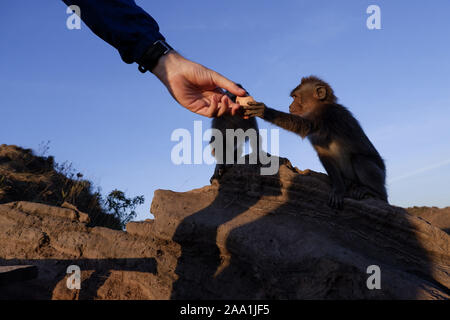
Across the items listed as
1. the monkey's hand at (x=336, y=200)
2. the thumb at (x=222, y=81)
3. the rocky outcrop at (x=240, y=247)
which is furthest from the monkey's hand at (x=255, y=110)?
the monkey's hand at (x=336, y=200)

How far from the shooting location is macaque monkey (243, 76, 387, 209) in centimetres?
438

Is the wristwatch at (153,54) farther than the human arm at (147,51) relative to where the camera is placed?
Yes

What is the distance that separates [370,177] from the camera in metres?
4.59

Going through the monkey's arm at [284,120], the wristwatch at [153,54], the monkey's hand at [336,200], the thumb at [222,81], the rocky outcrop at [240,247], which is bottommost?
the rocky outcrop at [240,247]

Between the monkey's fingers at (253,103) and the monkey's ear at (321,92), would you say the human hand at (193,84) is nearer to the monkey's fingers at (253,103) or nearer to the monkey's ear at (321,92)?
the monkey's fingers at (253,103)

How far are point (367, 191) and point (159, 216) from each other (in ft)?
8.26

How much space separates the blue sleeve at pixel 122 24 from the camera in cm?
250

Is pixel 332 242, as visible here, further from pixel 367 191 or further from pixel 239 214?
pixel 367 191

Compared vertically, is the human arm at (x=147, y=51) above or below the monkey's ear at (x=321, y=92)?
below

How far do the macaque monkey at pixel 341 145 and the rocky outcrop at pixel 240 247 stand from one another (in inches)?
19.8

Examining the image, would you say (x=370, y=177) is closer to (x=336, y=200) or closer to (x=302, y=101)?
(x=336, y=200)

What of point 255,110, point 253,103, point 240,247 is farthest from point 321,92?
point 240,247

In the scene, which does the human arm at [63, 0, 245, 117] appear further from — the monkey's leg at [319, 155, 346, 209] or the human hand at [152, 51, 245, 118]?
the monkey's leg at [319, 155, 346, 209]

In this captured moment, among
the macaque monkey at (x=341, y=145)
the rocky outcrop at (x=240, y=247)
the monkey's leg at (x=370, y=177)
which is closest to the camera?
the rocky outcrop at (x=240, y=247)
